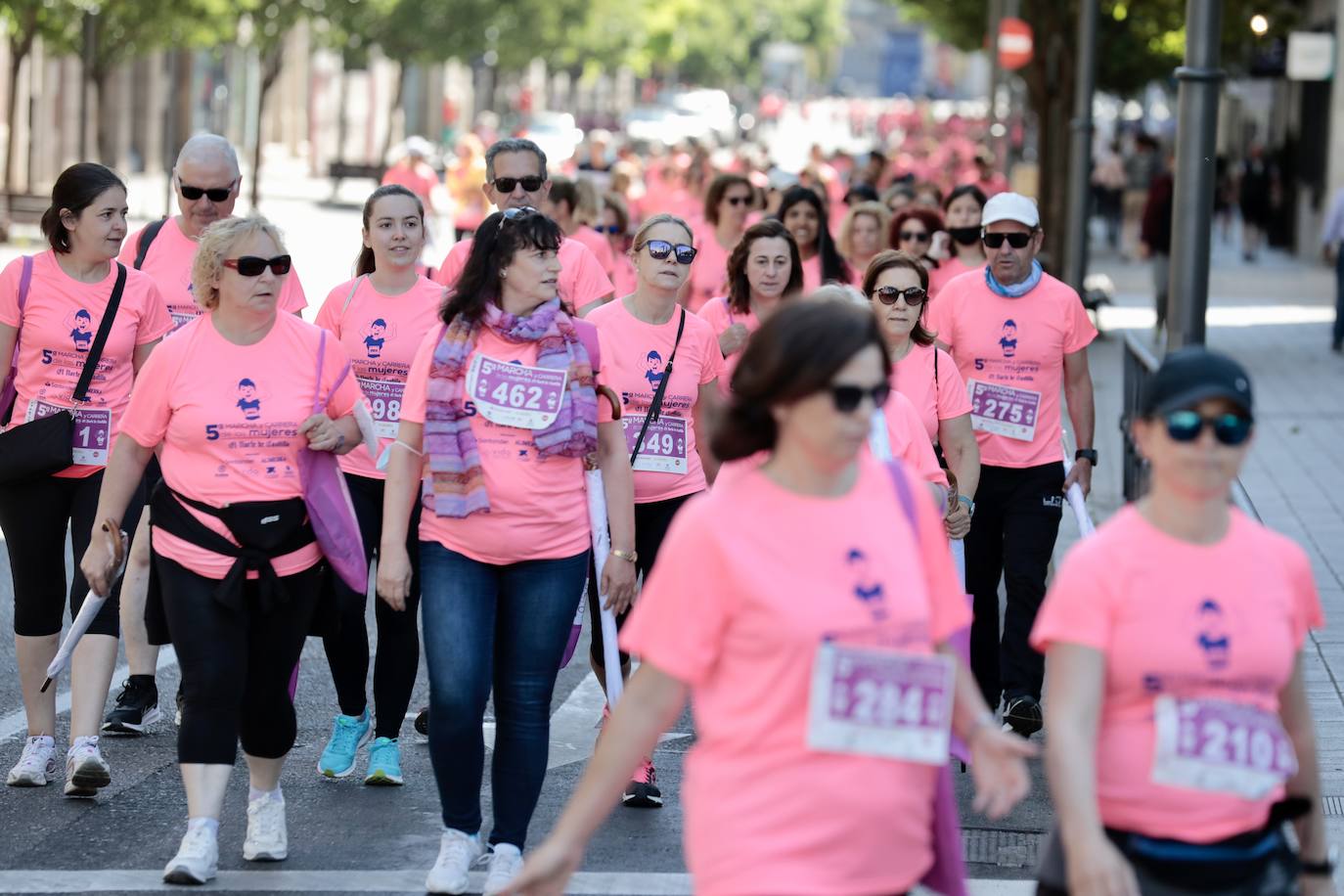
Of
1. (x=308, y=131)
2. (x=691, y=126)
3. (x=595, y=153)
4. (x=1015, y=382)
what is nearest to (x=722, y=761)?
(x=1015, y=382)

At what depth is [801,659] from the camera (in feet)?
12.0

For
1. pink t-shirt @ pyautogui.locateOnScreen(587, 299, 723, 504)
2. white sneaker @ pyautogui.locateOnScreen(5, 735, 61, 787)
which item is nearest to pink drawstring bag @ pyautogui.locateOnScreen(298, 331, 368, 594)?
pink t-shirt @ pyautogui.locateOnScreen(587, 299, 723, 504)

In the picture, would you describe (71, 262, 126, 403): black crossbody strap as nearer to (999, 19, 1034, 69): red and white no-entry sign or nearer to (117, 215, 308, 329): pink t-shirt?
(117, 215, 308, 329): pink t-shirt

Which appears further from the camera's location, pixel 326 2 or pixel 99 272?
pixel 326 2

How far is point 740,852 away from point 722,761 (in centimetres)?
15

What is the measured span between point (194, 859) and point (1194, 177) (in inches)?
198

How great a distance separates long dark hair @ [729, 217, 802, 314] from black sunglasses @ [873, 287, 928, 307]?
0.78 m

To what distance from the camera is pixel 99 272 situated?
23.7 feet

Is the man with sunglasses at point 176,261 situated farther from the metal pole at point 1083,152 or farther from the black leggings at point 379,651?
the metal pole at point 1083,152

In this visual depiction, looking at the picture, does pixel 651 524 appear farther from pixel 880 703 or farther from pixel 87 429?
pixel 880 703

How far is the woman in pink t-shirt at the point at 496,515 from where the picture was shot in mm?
5809

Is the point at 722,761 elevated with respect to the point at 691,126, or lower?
lower

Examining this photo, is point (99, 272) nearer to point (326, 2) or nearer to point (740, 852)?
point (740, 852)

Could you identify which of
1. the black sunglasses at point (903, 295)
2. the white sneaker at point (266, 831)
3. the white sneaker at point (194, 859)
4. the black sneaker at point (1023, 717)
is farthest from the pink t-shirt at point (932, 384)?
the white sneaker at point (194, 859)
